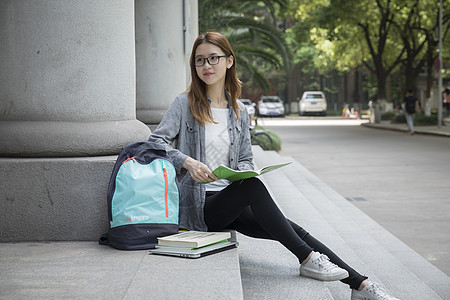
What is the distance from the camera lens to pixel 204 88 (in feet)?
13.8

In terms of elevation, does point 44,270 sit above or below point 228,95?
below

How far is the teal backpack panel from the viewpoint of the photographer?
3.68m

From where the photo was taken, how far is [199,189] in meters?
4.00

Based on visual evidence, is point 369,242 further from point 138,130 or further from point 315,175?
point 315,175

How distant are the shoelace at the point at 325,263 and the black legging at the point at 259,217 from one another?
0.25ft

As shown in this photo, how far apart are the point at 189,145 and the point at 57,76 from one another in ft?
3.26

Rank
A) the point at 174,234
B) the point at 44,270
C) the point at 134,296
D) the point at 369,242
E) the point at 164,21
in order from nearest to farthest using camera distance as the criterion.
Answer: the point at 134,296 → the point at 44,270 → the point at 174,234 → the point at 369,242 → the point at 164,21

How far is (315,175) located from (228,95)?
27.3 ft

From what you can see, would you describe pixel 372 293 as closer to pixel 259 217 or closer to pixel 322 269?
pixel 322 269

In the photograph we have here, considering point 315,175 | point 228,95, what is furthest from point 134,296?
point 315,175

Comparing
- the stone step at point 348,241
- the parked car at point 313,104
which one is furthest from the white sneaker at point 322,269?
the parked car at point 313,104

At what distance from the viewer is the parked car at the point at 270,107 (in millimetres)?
45662

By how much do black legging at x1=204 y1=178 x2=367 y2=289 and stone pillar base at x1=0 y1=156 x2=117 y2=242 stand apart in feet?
2.40

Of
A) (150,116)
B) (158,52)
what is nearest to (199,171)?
(150,116)
